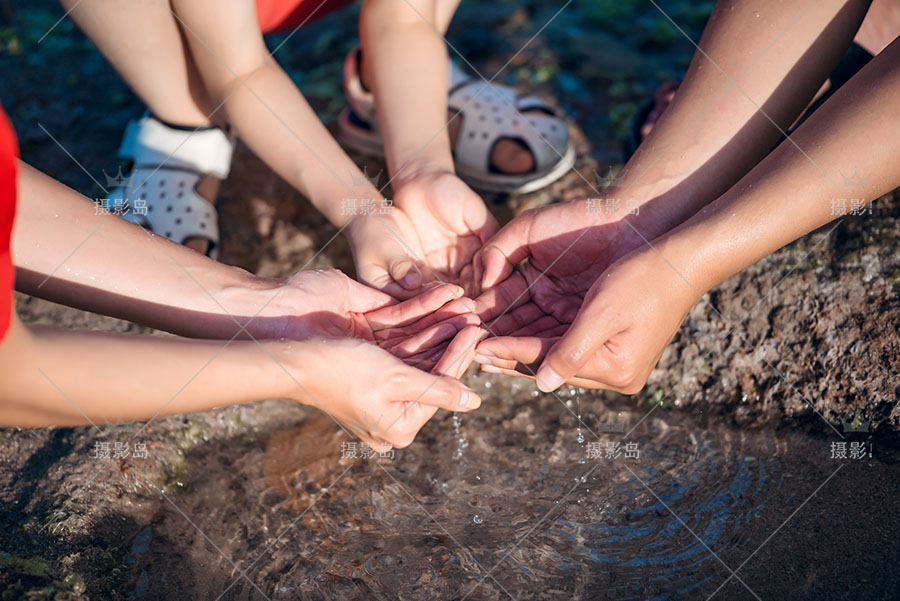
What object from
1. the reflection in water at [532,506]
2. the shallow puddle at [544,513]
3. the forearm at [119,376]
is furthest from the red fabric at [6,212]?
the reflection in water at [532,506]

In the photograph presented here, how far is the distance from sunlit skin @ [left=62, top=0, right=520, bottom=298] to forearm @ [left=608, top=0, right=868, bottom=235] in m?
0.57

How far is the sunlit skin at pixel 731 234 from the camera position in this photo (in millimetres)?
1765

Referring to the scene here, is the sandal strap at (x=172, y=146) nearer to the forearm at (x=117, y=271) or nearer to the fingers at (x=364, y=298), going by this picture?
the forearm at (x=117, y=271)

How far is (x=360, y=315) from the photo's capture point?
2.13 meters

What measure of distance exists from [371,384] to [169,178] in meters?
1.33

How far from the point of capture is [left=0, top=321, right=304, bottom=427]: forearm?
1492 millimetres

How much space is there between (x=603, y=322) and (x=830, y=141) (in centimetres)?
73

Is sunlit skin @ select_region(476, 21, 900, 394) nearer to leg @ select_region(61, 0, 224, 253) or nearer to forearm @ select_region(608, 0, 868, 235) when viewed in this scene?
forearm @ select_region(608, 0, 868, 235)

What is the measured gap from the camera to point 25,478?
1.97 m

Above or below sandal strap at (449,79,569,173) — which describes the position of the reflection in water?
below

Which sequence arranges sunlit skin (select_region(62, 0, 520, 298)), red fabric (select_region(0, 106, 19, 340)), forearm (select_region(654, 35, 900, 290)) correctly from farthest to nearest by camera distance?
sunlit skin (select_region(62, 0, 520, 298)) → forearm (select_region(654, 35, 900, 290)) → red fabric (select_region(0, 106, 19, 340))

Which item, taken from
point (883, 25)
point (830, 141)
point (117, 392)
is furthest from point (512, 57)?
point (117, 392)
